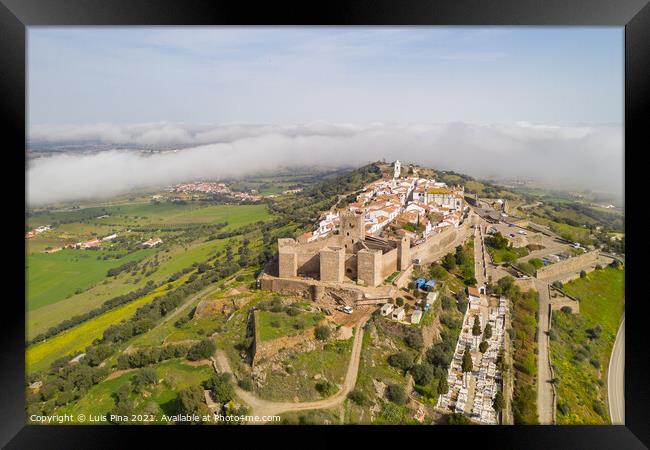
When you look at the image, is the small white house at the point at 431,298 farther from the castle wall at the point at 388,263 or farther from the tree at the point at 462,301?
the castle wall at the point at 388,263

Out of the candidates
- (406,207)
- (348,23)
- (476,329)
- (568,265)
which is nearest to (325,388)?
(476,329)

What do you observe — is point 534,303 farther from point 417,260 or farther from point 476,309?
point 417,260

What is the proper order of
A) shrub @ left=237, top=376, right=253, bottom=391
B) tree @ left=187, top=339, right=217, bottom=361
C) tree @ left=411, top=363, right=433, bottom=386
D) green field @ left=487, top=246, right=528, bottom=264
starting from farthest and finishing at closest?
green field @ left=487, top=246, right=528, bottom=264
tree @ left=187, top=339, right=217, bottom=361
tree @ left=411, top=363, right=433, bottom=386
shrub @ left=237, top=376, right=253, bottom=391

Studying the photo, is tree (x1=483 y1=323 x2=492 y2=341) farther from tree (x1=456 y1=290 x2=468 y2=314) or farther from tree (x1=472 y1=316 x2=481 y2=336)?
tree (x1=456 y1=290 x2=468 y2=314)

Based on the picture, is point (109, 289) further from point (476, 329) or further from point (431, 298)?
point (476, 329)

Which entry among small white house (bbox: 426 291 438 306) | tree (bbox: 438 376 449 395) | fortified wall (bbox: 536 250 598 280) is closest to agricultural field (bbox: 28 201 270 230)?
small white house (bbox: 426 291 438 306)

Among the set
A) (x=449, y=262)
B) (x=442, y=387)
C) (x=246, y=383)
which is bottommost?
(x=442, y=387)

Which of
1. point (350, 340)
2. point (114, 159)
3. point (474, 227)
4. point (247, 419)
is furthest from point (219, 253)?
point (474, 227)
